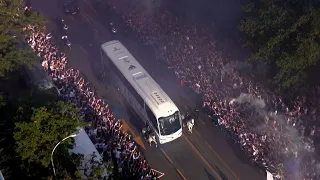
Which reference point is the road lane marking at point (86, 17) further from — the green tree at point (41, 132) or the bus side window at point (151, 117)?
the green tree at point (41, 132)

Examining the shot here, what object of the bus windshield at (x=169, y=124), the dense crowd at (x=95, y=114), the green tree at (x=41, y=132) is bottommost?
the dense crowd at (x=95, y=114)

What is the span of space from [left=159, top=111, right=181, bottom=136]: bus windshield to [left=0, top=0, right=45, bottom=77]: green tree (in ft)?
30.4

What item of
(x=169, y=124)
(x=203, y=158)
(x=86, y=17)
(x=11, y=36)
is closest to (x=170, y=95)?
(x=169, y=124)

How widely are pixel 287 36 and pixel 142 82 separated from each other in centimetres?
896

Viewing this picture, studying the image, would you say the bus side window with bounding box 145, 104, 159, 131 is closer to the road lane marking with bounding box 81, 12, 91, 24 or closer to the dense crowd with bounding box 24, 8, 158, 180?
the dense crowd with bounding box 24, 8, 158, 180

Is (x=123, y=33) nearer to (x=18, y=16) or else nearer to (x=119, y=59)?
(x=119, y=59)

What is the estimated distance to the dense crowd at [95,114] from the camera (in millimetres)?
20188

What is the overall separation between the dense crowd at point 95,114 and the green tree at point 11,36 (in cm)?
132

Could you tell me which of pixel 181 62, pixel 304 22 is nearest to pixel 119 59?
pixel 181 62

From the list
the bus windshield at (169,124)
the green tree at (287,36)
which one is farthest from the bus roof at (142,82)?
the green tree at (287,36)

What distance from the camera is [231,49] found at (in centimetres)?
3012

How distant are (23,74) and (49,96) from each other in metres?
5.58

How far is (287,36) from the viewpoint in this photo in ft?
71.6

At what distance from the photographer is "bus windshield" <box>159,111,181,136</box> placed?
2125cm
